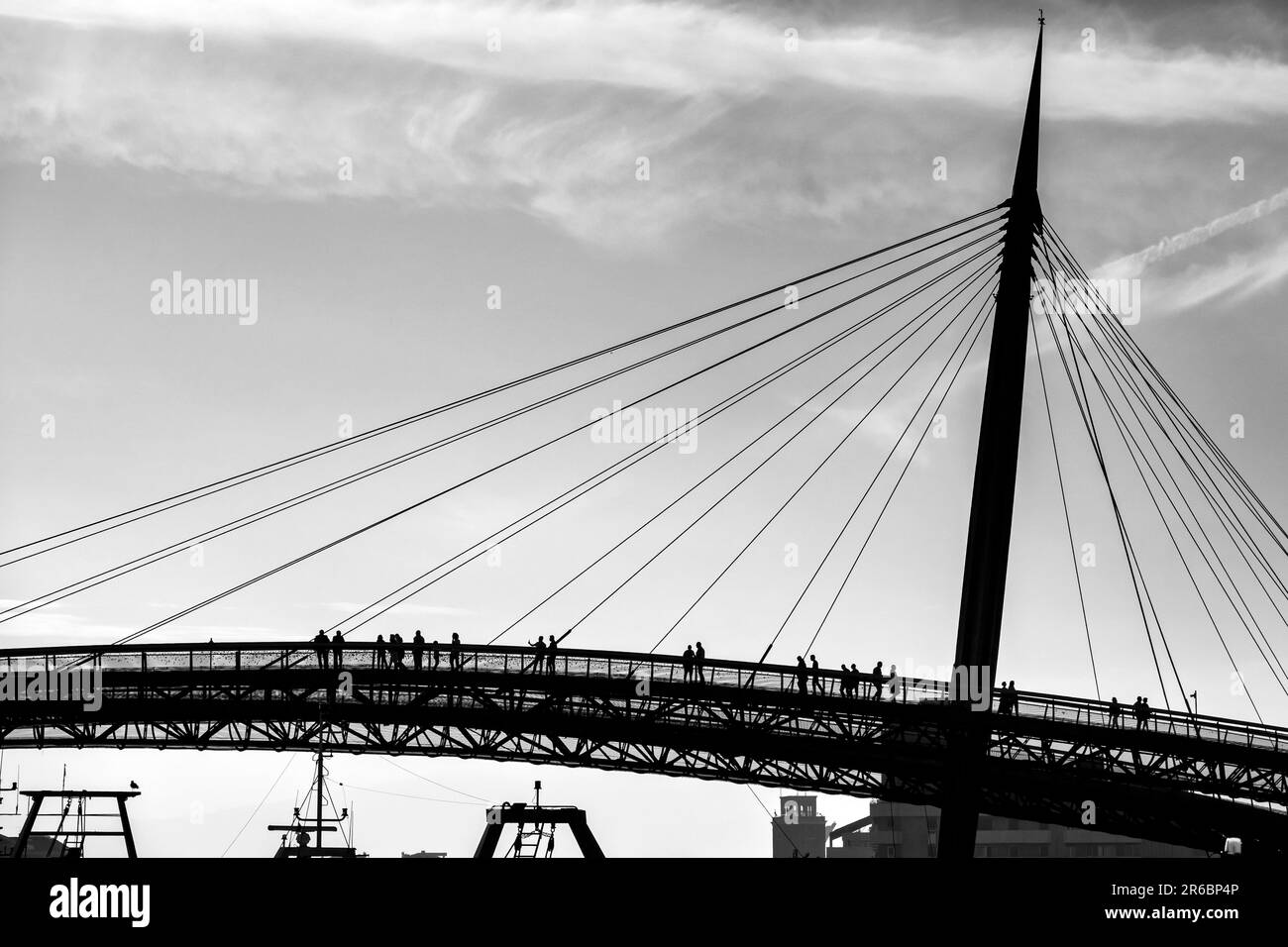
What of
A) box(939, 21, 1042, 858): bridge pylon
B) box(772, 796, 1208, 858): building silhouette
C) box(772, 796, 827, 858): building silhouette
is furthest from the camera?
box(772, 796, 827, 858): building silhouette

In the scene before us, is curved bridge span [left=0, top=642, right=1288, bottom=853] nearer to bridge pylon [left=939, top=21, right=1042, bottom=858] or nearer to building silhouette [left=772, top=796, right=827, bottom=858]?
bridge pylon [left=939, top=21, right=1042, bottom=858]

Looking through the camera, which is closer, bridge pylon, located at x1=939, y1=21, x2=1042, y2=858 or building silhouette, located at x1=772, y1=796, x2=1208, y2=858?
bridge pylon, located at x1=939, y1=21, x2=1042, y2=858

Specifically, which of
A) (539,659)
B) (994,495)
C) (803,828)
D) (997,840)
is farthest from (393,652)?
(803,828)

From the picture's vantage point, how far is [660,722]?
46188mm

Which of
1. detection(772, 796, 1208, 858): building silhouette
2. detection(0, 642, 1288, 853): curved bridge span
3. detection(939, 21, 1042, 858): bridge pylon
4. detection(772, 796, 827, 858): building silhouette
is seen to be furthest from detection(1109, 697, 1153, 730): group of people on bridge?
detection(772, 796, 827, 858): building silhouette

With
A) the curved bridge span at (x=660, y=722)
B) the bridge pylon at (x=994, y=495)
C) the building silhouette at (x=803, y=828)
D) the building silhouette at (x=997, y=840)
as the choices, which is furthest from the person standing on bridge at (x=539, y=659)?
the building silhouette at (x=803, y=828)

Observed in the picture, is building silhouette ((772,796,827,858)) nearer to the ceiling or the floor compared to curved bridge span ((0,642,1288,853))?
nearer to the floor

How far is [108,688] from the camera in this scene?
46750mm

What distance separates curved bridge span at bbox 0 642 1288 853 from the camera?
1775 inches

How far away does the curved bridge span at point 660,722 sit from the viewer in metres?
45.1

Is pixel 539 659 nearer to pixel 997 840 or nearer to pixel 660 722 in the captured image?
pixel 660 722

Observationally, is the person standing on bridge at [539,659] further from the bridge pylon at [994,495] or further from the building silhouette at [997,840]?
the building silhouette at [997,840]
